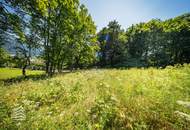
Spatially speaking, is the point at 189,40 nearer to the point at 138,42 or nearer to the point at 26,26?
the point at 138,42

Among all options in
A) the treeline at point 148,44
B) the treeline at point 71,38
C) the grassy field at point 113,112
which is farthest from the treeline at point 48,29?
the treeline at point 148,44

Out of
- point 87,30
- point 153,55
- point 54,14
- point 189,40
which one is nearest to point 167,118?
point 54,14

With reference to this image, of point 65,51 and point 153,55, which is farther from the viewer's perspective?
point 153,55

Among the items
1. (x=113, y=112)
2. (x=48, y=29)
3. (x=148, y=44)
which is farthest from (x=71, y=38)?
(x=148, y=44)

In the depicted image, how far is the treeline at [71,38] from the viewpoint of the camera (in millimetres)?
9648

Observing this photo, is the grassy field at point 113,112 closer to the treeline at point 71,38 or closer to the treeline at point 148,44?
the treeline at point 71,38

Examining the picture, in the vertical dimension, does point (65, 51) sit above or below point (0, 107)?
above

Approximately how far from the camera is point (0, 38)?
9.52 m

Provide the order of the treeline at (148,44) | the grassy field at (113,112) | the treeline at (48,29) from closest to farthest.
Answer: the grassy field at (113,112) < the treeline at (48,29) < the treeline at (148,44)

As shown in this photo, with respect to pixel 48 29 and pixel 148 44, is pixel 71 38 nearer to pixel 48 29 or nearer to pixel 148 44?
pixel 48 29

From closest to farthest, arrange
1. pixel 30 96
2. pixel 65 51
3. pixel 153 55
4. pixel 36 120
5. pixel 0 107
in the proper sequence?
pixel 36 120, pixel 0 107, pixel 30 96, pixel 65 51, pixel 153 55

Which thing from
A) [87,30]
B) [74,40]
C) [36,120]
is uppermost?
[87,30]

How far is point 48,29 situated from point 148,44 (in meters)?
51.6

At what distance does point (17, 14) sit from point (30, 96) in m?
4.10
